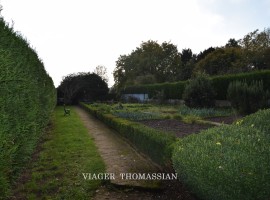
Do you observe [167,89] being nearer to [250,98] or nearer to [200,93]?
[200,93]

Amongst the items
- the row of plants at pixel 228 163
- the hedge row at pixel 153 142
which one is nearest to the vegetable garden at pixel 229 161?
the row of plants at pixel 228 163

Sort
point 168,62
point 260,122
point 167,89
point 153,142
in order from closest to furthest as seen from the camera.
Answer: point 260,122, point 153,142, point 167,89, point 168,62

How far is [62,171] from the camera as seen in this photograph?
6.19 meters

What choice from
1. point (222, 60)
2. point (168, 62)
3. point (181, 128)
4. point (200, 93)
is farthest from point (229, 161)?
point (168, 62)

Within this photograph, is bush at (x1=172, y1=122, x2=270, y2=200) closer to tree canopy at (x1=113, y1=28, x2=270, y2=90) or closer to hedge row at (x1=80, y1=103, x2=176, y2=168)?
hedge row at (x1=80, y1=103, x2=176, y2=168)

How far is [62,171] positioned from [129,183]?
5.93ft

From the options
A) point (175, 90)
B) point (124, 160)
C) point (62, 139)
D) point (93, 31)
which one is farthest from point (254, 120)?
point (175, 90)

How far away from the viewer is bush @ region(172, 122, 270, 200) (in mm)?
2924

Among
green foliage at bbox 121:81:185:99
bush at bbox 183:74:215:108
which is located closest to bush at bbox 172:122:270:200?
bush at bbox 183:74:215:108

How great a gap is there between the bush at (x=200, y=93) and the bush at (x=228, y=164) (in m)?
16.4

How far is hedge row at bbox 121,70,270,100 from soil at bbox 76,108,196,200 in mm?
13339

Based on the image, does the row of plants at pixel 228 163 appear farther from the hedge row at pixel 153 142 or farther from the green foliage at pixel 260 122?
the hedge row at pixel 153 142

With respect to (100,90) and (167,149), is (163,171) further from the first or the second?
(100,90)

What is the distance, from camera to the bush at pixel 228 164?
2.92m
